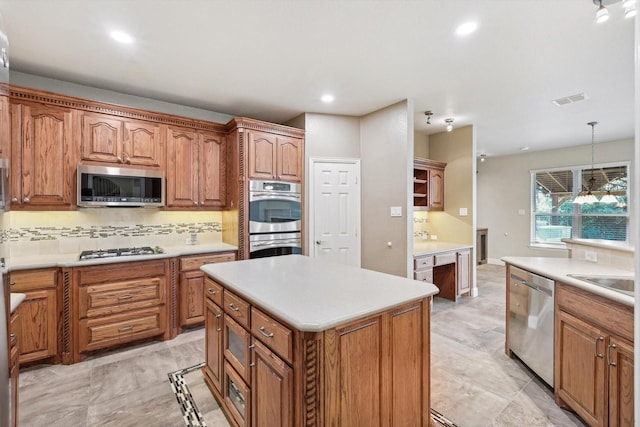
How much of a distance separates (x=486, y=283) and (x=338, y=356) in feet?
17.4

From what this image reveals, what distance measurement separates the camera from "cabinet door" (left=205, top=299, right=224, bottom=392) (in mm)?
1947

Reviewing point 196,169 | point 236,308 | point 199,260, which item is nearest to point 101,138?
point 196,169

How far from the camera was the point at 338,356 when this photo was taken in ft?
4.03

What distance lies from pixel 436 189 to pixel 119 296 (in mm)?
4604

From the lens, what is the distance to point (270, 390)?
1354mm

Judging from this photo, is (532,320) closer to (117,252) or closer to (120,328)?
(120,328)

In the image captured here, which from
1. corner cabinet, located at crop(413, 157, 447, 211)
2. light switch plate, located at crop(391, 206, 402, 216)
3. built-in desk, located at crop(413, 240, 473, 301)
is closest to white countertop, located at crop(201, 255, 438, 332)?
light switch plate, located at crop(391, 206, 402, 216)

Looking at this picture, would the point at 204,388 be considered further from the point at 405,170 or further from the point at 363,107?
the point at 363,107

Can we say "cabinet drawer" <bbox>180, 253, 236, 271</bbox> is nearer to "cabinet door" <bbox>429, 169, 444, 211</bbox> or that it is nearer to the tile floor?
the tile floor

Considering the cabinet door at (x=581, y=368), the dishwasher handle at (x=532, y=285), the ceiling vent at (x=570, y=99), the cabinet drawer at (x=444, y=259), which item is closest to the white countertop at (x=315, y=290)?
the cabinet door at (x=581, y=368)

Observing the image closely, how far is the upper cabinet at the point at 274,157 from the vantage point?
362 centimetres

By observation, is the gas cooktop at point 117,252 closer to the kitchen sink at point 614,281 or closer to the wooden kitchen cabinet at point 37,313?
the wooden kitchen cabinet at point 37,313

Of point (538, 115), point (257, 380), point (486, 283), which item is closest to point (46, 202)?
point (257, 380)

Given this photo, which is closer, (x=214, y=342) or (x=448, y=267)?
(x=214, y=342)
